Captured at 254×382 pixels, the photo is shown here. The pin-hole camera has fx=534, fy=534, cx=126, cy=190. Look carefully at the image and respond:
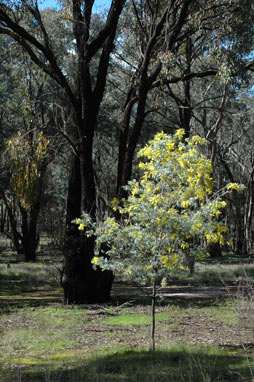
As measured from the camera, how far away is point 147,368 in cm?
636

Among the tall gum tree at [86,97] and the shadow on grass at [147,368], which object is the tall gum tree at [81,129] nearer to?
the tall gum tree at [86,97]

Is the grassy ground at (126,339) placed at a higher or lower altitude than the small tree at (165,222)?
lower

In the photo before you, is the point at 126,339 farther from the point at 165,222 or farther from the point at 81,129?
the point at 81,129

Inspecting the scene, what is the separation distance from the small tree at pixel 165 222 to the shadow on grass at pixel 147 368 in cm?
56

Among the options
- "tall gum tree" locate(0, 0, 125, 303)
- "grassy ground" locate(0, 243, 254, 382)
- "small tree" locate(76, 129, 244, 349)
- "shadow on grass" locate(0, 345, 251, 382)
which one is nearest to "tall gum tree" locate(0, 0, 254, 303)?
"tall gum tree" locate(0, 0, 125, 303)

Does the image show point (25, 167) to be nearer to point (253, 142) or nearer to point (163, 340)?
Answer: point (163, 340)

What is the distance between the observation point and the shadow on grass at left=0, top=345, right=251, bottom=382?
5.77m

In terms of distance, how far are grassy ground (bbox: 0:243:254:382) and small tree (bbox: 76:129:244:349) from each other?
810 mm

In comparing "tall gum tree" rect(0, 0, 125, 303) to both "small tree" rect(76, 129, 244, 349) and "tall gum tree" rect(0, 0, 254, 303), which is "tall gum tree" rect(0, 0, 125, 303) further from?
"small tree" rect(76, 129, 244, 349)

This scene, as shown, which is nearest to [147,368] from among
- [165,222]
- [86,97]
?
[165,222]

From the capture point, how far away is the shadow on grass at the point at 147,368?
5.77 metres

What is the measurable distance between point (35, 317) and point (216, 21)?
349 inches

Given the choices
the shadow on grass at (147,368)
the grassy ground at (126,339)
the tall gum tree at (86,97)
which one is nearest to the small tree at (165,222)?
the shadow on grass at (147,368)

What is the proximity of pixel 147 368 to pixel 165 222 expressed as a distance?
191 cm
